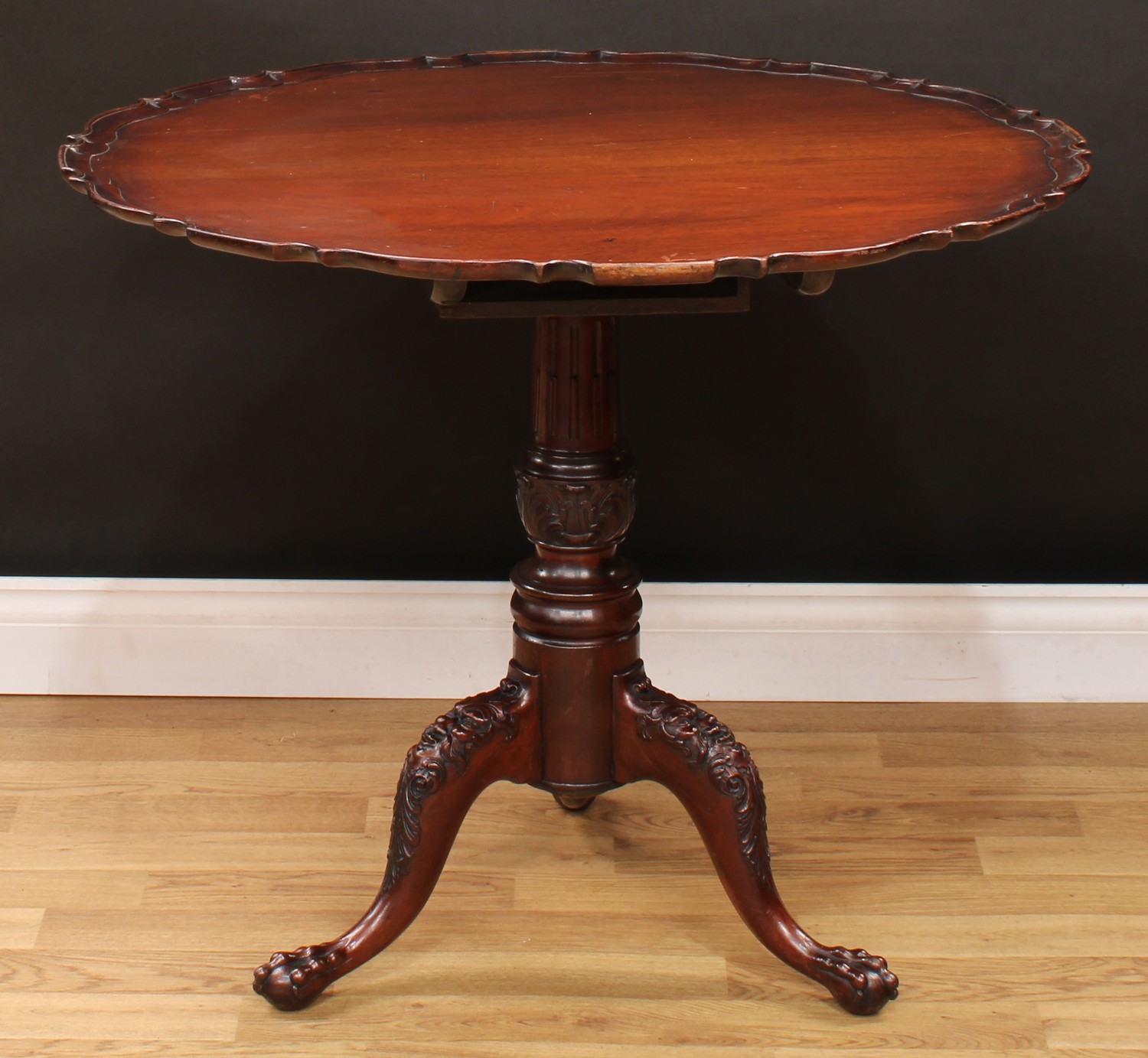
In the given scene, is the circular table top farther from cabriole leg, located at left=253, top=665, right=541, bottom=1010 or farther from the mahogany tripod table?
cabriole leg, located at left=253, top=665, right=541, bottom=1010

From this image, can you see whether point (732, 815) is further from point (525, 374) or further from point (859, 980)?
point (525, 374)

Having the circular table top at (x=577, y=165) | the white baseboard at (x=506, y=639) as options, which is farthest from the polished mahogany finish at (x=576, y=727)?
the white baseboard at (x=506, y=639)

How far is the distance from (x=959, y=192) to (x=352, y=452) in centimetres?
99

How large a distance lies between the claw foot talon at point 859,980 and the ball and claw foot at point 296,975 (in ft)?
1.58

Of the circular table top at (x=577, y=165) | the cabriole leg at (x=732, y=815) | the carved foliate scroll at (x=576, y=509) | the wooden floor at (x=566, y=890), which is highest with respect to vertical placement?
the circular table top at (x=577, y=165)

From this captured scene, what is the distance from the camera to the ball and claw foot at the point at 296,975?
1.33 m

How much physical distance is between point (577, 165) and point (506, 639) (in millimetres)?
879

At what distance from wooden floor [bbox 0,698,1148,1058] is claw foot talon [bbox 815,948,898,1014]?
0.07ft

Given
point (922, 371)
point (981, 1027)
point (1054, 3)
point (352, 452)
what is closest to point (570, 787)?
point (981, 1027)

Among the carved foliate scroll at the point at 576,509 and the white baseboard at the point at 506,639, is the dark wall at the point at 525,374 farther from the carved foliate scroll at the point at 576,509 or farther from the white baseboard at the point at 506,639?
the carved foliate scroll at the point at 576,509

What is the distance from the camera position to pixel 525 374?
178 centimetres

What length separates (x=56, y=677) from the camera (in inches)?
74.8

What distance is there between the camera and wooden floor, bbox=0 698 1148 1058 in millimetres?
1331

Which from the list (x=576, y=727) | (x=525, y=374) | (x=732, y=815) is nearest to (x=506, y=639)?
(x=525, y=374)
